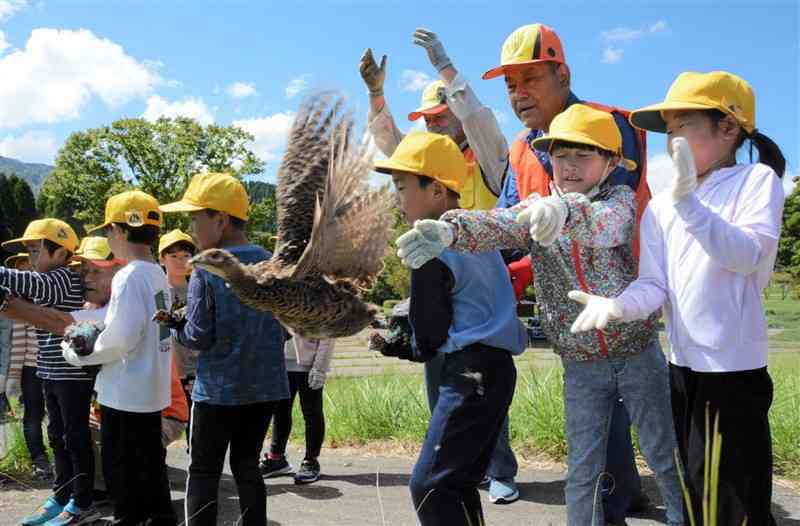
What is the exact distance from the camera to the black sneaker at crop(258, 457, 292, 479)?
4.71 meters

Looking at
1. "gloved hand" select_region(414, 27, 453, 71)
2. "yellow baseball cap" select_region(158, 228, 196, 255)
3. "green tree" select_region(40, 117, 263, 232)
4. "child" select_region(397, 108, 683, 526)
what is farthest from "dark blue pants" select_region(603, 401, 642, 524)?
"green tree" select_region(40, 117, 263, 232)

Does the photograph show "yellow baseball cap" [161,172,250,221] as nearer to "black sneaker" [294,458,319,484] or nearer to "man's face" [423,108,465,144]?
"man's face" [423,108,465,144]

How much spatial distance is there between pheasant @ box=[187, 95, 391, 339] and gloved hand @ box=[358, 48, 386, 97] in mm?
210

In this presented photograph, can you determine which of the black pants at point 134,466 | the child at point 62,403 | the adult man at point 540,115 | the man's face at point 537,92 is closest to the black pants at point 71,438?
the child at point 62,403

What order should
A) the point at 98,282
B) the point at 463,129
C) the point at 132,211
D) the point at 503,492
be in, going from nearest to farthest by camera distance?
the point at 463,129
the point at 132,211
the point at 503,492
the point at 98,282

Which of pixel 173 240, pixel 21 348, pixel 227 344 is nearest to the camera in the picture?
pixel 227 344

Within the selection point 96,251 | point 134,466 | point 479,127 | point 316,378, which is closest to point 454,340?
point 479,127

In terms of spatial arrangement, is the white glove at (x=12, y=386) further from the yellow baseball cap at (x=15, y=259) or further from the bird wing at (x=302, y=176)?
the bird wing at (x=302, y=176)

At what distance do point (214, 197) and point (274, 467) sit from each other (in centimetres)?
242

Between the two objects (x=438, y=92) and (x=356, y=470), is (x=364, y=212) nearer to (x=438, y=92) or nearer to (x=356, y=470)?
(x=438, y=92)

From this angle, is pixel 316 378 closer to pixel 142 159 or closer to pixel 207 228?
pixel 207 228

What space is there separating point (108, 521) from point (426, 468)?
8.02 feet

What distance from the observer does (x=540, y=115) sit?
9.66 feet

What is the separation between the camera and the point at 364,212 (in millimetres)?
2717
